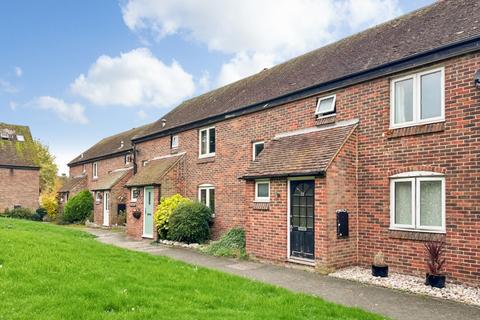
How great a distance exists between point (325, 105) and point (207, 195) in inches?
292

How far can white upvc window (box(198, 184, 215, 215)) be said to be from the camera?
56.5ft

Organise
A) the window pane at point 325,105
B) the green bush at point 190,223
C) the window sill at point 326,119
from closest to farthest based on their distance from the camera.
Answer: the window sill at point 326,119 < the window pane at point 325,105 < the green bush at point 190,223

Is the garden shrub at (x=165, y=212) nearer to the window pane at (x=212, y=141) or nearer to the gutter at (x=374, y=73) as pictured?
the window pane at (x=212, y=141)

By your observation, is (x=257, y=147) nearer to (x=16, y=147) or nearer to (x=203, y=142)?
(x=203, y=142)

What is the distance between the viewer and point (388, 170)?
34.0ft

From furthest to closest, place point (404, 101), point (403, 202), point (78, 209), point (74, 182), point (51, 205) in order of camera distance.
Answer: point (51, 205)
point (74, 182)
point (78, 209)
point (404, 101)
point (403, 202)

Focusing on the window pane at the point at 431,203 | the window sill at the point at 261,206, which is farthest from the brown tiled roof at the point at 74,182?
the window pane at the point at 431,203

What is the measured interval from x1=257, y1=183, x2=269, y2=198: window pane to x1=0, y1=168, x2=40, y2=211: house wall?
31109mm

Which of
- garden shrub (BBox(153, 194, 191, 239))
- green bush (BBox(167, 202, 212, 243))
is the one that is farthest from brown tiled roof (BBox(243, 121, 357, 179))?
garden shrub (BBox(153, 194, 191, 239))

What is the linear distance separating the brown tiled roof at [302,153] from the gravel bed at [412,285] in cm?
267

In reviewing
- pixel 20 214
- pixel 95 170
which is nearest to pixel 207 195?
pixel 95 170

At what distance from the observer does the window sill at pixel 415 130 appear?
938 cm

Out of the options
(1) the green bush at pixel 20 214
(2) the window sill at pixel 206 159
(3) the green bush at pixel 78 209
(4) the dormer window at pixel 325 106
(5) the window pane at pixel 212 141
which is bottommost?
(1) the green bush at pixel 20 214

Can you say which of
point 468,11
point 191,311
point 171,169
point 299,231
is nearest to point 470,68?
point 468,11
